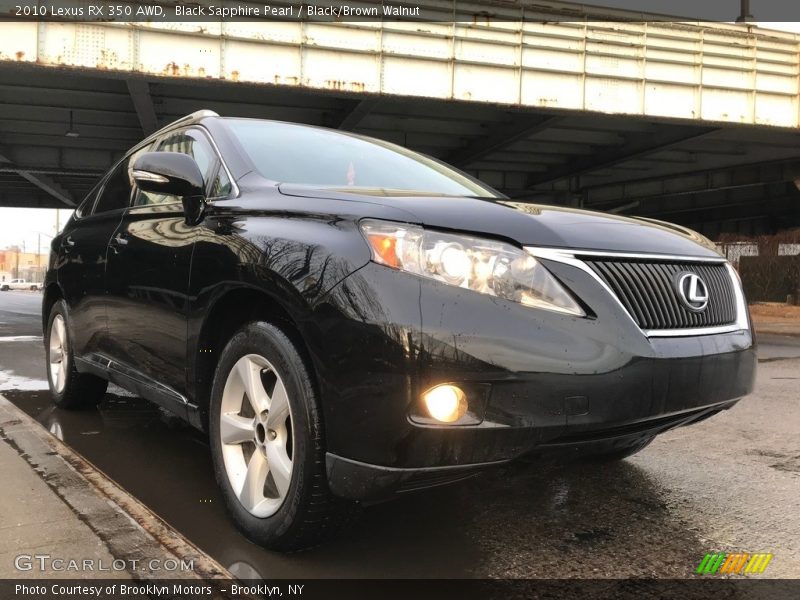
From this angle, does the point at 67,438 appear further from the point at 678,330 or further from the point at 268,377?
the point at 678,330

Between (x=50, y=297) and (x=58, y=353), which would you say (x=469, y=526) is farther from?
(x=50, y=297)

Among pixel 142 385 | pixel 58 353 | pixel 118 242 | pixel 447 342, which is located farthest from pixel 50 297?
pixel 447 342

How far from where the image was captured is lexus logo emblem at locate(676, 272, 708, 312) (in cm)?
249

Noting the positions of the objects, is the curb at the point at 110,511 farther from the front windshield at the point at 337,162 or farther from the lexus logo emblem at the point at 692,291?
the lexus logo emblem at the point at 692,291

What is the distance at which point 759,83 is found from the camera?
61.6 feet

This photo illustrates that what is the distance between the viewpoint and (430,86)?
1602 centimetres

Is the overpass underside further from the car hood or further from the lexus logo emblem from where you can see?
the lexus logo emblem

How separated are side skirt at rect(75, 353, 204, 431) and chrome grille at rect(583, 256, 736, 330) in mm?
1749

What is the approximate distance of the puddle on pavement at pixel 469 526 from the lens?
7.80 ft

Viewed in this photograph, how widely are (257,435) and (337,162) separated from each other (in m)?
1.41

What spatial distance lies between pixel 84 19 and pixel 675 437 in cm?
1388

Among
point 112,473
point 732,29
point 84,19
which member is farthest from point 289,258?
point 732,29

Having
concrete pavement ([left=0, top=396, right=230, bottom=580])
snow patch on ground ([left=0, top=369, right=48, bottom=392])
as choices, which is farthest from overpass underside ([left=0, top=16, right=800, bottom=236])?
concrete pavement ([left=0, top=396, right=230, bottom=580])

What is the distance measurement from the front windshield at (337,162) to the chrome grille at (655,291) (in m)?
0.88
